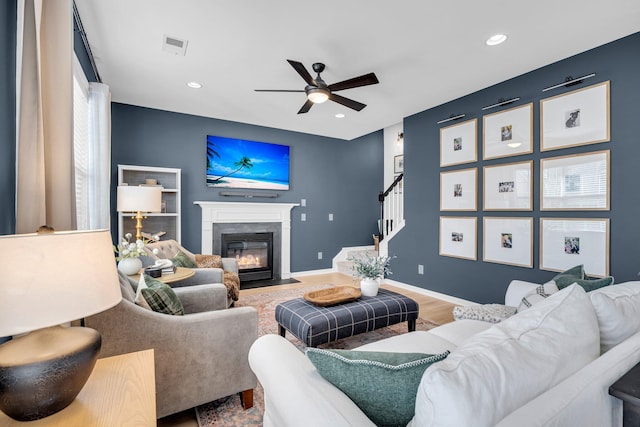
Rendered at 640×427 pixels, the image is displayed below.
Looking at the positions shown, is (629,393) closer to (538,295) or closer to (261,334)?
(538,295)

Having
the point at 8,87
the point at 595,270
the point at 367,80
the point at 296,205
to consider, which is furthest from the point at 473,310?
the point at 296,205

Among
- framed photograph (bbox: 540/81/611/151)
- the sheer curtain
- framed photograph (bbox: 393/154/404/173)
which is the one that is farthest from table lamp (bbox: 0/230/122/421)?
framed photograph (bbox: 393/154/404/173)

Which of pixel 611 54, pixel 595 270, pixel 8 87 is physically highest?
pixel 611 54

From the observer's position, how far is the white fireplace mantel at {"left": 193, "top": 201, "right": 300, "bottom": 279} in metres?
4.60

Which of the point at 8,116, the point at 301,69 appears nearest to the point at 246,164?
the point at 301,69

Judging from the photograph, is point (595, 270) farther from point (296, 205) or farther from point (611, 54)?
point (296, 205)

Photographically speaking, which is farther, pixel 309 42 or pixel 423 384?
pixel 309 42

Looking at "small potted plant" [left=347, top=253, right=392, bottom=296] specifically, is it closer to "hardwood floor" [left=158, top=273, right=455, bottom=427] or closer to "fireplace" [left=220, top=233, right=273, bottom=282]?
"hardwood floor" [left=158, top=273, right=455, bottom=427]

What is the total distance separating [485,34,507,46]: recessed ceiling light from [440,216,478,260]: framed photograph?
1935 millimetres

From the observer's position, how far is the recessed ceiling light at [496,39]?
8.21 feet

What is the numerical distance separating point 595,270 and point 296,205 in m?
3.99

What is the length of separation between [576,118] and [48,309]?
Result: 3.92m

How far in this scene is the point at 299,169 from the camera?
5465mm

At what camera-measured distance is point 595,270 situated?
273 centimetres
